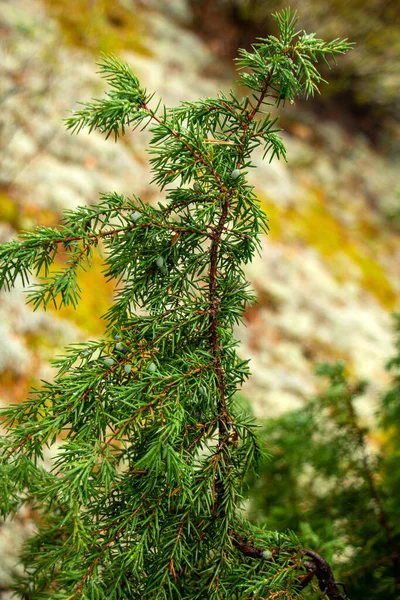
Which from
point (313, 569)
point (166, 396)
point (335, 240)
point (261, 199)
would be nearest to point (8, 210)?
point (261, 199)

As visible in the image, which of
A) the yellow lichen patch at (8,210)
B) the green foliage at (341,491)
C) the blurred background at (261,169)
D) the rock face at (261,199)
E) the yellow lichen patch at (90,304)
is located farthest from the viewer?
the rock face at (261,199)

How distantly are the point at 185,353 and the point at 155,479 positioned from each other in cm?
20

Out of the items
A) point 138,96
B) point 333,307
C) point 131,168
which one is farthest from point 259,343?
point 138,96

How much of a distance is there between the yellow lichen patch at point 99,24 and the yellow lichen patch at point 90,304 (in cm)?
246

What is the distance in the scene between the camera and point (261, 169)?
5.08 meters

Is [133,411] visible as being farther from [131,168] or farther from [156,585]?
[131,168]

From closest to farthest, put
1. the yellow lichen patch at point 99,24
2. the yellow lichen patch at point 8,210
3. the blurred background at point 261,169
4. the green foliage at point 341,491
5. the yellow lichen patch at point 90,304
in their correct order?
the green foliage at point 341,491 → the yellow lichen patch at point 90,304 → the yellow lichen patch at point 8,210 → the blurred background at point 261,169 → the yellow lichen patch at point 99,24

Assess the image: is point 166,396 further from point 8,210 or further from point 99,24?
point 99,24

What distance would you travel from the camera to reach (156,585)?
0.77 metres

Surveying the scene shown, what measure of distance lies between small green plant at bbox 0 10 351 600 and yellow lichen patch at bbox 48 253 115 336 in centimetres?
223

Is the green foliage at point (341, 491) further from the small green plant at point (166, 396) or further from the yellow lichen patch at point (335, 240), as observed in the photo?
the yellow lichen patch at point (335, 240)

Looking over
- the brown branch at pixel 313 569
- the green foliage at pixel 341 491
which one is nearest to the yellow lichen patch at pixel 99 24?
the green foliage at pixel 341 491

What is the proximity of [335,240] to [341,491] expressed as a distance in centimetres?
372

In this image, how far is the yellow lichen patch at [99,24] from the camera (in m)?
4.84
